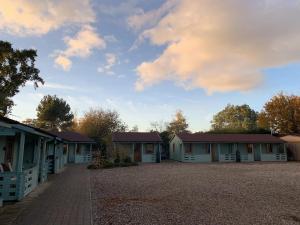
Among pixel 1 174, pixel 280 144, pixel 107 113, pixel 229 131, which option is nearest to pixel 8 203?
pixel 1 174

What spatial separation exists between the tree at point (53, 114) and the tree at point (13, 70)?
75.3 feet

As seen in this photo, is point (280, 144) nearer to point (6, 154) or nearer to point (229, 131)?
point (229, 131)

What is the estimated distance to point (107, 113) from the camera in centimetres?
5612

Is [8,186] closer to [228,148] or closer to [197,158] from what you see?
[197,158]

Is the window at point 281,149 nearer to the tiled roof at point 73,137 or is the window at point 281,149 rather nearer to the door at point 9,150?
the tiled roof at point 73,137

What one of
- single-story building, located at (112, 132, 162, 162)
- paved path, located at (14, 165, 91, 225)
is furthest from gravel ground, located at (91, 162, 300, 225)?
single-story building, located at (112, 132, 162, 162)

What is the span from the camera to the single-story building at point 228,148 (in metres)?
35.2

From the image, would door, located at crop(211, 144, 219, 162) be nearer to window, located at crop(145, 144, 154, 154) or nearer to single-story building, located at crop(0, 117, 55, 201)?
window, located at crop(145, 144, 154, 154)

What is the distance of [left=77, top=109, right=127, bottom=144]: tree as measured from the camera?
5134 centimetres

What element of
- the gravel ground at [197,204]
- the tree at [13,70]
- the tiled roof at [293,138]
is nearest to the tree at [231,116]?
the tiled roof at [293,138]

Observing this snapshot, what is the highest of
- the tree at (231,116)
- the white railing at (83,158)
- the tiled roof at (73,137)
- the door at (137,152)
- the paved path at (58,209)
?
the tree at (231,116)

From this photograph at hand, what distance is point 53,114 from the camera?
52688 millimetres

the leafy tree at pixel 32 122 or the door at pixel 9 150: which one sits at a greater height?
the leafy tree at pixel 32 122

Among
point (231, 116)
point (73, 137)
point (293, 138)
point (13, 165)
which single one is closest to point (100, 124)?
point (73, 137)
